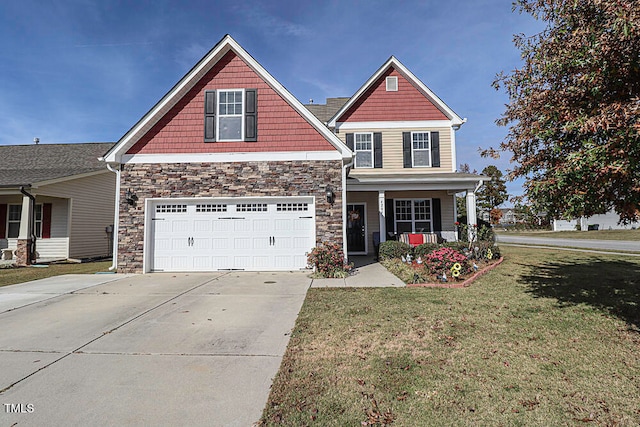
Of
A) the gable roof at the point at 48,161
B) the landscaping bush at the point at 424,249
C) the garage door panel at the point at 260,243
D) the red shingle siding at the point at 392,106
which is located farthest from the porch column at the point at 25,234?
the landscaping bush at the point at 424,249

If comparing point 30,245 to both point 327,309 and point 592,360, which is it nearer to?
point 327,309

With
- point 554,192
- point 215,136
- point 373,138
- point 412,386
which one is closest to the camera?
point 412,386

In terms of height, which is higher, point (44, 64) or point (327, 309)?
point (44, 64)

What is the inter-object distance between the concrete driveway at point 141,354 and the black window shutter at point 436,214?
9416mm

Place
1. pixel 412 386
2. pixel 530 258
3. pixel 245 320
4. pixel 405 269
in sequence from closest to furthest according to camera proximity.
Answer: pixel 412 386, pixel 245 320, pixel 405 269, pixel 530 258

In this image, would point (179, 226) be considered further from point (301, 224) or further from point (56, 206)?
point (56, 206)

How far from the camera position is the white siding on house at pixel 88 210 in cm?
1465

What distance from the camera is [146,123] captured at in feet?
33.0

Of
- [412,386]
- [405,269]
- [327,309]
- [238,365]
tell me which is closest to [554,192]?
[412,386]

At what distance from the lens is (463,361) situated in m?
3.61

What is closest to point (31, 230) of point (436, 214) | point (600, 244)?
point (436, 214)

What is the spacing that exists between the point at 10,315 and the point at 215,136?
6.73 meters

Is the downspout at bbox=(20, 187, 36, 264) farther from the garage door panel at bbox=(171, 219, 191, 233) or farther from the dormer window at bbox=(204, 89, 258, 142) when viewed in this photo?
the dormer window at bbox=(204, 89, 258, 142)

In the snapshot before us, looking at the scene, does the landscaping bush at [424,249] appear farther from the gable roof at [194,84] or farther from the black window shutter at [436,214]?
the gable roof at [194,84]
